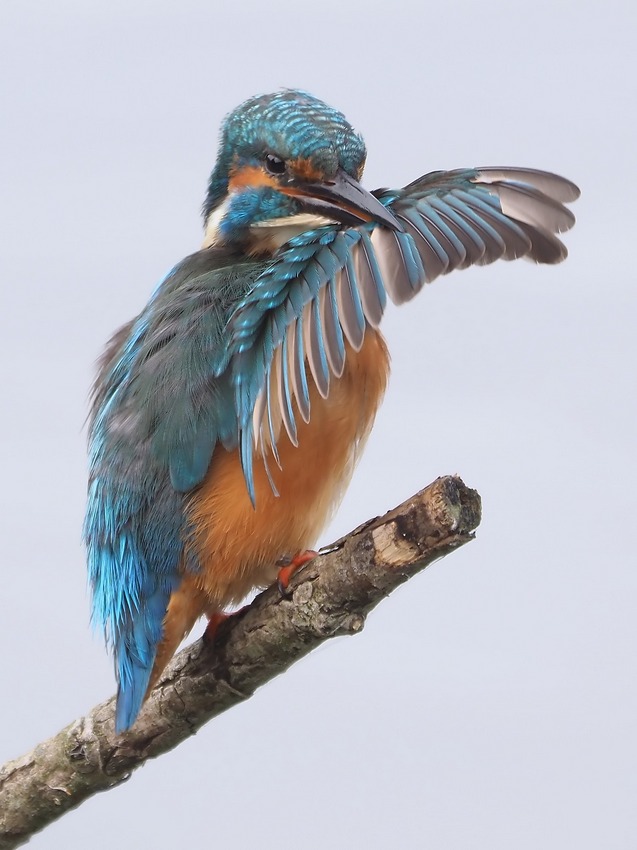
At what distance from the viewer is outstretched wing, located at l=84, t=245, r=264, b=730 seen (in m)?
1.94

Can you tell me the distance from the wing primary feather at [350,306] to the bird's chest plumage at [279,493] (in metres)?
0.29

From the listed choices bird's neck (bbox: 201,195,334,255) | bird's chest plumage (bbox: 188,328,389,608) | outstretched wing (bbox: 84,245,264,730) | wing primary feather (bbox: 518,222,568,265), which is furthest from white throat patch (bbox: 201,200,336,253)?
wing primary feather (bbox: 518,222,568,265)

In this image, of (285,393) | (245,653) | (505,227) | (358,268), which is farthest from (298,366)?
(245,653)

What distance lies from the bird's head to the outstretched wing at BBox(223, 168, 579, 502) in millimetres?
124

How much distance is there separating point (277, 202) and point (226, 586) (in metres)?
0.68

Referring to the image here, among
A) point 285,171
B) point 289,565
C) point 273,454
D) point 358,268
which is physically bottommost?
point 289,565

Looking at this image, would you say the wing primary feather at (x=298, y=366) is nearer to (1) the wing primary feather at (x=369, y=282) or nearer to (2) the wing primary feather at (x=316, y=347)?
(2) the wing primary feather at (x=316, y=347)

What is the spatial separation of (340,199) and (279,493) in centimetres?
50

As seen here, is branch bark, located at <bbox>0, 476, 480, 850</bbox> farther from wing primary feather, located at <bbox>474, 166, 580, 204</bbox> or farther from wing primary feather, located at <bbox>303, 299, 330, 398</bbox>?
wing primary feather, located at <bbox>474, 166, 580, 204</bbox>

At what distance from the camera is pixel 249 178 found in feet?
7.41

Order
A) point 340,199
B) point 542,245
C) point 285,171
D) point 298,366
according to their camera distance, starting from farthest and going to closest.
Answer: point 285,171 → point 340,199 → point 542,245 → point 298,366

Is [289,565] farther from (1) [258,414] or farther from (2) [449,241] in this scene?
(2) [449,241]

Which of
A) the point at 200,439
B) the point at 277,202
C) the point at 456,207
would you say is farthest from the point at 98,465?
the point at 456,207

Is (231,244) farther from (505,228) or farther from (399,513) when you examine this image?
(399,513)
